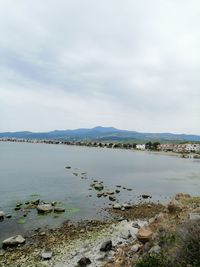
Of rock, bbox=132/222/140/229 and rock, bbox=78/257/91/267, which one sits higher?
rock, bbox=78/257/91/267

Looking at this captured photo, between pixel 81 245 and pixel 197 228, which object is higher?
pixel 197 228

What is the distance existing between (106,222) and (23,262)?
11.4 meters

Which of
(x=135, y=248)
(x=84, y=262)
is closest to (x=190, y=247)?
(x=135, y=248)

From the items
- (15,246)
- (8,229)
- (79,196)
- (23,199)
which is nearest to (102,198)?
(79,196)

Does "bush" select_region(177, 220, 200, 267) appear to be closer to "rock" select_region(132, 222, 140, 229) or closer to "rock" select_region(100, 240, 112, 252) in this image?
"rock" select_region(100, 240, 112, 252)

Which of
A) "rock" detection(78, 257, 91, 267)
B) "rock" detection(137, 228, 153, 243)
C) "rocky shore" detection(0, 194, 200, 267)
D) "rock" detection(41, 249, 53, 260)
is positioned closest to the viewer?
"rocky shore" detection(0, 194, 200, 267)

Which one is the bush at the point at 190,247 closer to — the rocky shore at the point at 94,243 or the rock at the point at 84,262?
the rocky shore at the point at 94,243

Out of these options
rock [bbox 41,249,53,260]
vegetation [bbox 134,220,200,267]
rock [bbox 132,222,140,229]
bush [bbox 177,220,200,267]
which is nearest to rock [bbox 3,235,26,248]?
rock [bbox 41,249,53,260]

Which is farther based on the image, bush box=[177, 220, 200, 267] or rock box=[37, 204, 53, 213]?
rock box=[37, 204, 53, 213]

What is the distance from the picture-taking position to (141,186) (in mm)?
52656

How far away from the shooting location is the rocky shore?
1792cm

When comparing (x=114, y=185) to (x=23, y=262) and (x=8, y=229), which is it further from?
(x=23, y=262)

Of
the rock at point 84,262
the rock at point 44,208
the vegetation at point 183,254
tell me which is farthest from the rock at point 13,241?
the vegetation at point 183,254

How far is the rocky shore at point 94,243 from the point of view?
1792cm
